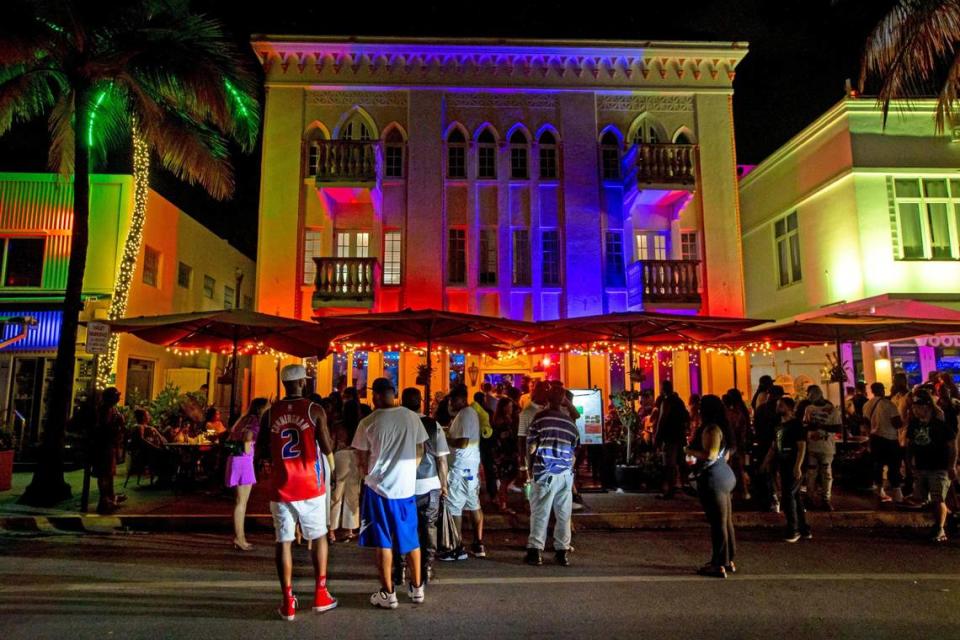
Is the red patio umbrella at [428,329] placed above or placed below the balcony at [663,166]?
below

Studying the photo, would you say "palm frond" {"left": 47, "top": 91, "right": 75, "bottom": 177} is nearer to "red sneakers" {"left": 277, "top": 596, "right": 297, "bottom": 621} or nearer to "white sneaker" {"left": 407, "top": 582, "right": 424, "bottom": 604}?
"red sneakers" {"left": 277, "top": 596, "right": 297, "bottom": 621}

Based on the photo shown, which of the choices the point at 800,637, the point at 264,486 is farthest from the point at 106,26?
the point at 800,637

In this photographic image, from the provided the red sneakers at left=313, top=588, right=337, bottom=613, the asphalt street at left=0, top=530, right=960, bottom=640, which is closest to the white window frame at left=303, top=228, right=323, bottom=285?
the asphalt street at left=0, top=530, right=960, bottom=640

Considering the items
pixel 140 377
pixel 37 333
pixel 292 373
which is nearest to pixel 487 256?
pixel 140 377

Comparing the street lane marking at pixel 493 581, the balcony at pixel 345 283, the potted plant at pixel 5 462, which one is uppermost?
the balcony at pixel 345 283

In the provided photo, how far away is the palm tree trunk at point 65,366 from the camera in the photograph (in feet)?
Answer: 32.6

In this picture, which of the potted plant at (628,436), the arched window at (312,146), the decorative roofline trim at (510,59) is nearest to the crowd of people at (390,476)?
the potted plant at (628,436)

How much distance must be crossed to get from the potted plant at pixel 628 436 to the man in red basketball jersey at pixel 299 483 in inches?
274

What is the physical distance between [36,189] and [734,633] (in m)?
18.7

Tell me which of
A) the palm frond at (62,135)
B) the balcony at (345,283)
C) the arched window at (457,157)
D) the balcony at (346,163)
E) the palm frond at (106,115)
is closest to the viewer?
the palm frond at (106,115)

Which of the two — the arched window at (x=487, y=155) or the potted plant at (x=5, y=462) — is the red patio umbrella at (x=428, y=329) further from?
the arched window at (x=487, y=155)

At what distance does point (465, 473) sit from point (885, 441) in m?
7.50

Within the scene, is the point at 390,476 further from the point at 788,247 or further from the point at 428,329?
the point at 788,247

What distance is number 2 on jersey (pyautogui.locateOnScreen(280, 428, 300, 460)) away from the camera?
16.9 ft
